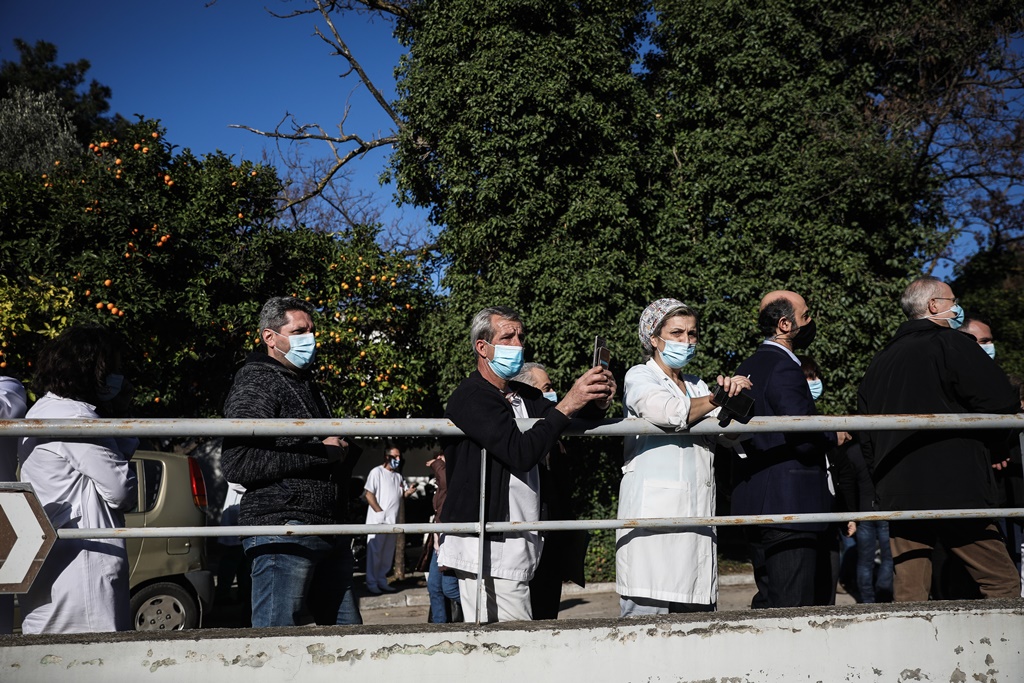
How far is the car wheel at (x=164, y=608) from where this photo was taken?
729 cm

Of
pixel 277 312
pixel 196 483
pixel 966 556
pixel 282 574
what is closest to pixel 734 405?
pixel 966 556

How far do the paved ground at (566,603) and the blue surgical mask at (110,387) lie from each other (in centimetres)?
627

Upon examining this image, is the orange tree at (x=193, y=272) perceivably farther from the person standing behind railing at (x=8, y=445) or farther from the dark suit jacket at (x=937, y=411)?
the dark suit jacket at (x=937, y=411)

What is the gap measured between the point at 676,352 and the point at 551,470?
2.65ft

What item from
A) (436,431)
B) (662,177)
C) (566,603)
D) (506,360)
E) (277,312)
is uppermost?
(662,177)

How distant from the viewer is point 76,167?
12234 mm

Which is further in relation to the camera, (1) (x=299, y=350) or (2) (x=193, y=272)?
(2) (x=193, y=272)

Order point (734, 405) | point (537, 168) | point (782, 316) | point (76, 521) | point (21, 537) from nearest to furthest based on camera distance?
point (21, 537) < point (734, 405) < point (76, 521) < point (782, 316) < point (537, 168)

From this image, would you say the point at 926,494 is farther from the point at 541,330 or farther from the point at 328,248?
the point at 328,248

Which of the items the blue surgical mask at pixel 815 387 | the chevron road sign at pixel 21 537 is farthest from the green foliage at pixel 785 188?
the chevron road sign at pixel 21 537

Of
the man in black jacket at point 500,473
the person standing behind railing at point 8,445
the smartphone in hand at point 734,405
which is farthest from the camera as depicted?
the person standing behind railing at point 8,445

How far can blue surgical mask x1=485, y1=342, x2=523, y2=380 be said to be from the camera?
3.51 m

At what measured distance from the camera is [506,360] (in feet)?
11.5

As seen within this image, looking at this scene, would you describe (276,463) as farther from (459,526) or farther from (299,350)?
(459,526)
